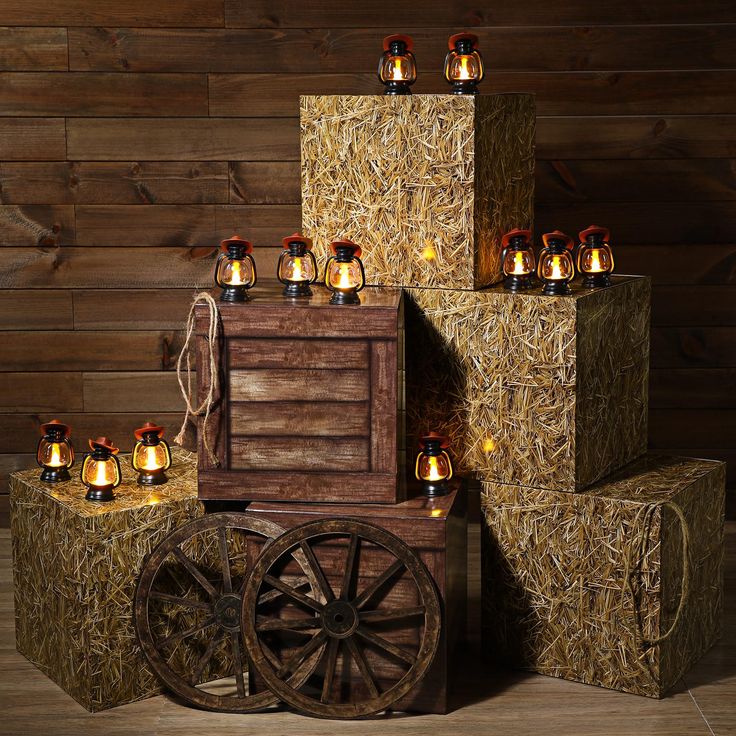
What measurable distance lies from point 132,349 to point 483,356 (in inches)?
62.9

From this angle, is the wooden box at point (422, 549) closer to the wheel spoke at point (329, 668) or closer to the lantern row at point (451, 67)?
the wheel spoke at point (329, 668)

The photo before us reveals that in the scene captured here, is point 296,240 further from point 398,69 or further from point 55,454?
point 55,454

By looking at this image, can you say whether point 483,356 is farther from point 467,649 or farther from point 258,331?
point 467,649

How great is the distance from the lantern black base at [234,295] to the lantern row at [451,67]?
26.7 inches

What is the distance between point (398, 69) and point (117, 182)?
4.36 ft

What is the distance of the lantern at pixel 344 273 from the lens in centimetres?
281

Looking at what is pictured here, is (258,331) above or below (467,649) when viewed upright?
above

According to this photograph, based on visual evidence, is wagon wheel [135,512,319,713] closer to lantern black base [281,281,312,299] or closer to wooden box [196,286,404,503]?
wooden box [196,286,404,503]

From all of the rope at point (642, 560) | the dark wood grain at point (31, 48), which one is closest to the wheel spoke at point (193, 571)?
the rope at point (642, 560)

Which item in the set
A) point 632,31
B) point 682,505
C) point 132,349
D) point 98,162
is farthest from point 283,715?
point 632,31

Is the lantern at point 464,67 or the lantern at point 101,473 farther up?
the lantern at point 464,67

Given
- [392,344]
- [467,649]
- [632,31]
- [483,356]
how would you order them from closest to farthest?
1. [392,344]
2. [483,356]
3. [467,649]
4. [632,31]

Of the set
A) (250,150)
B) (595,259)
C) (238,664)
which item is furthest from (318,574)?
(250,150)

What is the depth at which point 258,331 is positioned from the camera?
9.12 ft
